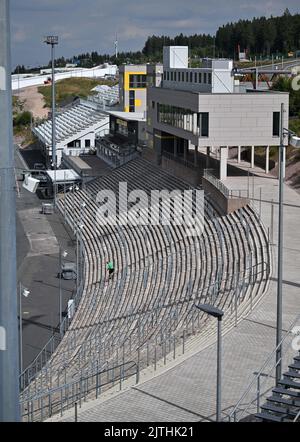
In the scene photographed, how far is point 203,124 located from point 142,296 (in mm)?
12149

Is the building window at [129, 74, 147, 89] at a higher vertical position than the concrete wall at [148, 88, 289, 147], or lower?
higher

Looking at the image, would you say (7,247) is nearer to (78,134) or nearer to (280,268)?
(280,268)

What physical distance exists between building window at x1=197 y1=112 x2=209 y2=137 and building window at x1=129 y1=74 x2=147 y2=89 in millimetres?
24999

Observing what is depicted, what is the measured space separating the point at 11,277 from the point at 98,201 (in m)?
33.8

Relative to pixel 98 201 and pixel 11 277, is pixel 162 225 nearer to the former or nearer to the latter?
pixel 98 201

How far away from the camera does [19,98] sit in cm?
10819

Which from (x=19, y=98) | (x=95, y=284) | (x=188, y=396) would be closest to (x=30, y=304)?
(x=95, y=284)

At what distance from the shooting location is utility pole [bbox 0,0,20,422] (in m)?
5.66

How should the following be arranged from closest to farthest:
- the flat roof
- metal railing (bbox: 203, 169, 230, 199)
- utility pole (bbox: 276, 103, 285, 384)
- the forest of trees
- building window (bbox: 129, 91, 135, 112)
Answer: utility pole (bbox: 276, 103, 285, 384), metal railing (bbox: 203, 169, 230, 199), the flat roof, building window (bbox: 129, 91, 135, 112), the forest of trees

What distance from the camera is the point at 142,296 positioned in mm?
23031

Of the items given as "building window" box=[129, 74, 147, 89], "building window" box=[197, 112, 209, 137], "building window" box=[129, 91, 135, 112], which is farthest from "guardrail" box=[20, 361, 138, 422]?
"building window" box=[129, 91, 135, 112]

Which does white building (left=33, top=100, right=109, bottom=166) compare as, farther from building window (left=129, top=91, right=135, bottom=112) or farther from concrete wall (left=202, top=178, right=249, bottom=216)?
concrete wall (left=202, top=178, right=249, bottom=216)

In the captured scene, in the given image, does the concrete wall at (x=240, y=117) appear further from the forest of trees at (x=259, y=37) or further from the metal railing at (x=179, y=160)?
the forest of trees at (x=259, y=37)

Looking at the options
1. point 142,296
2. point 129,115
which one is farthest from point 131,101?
point 142,296
